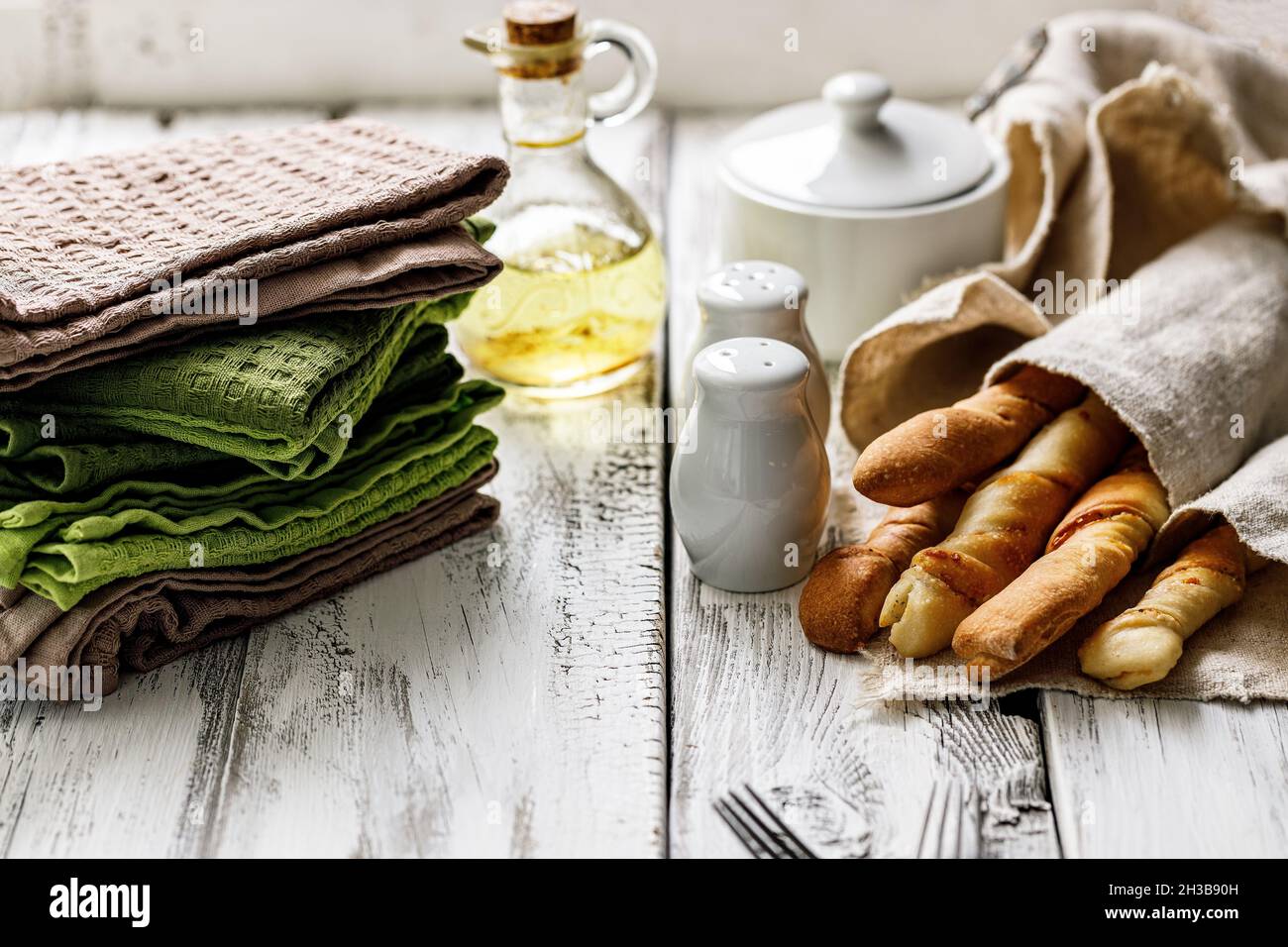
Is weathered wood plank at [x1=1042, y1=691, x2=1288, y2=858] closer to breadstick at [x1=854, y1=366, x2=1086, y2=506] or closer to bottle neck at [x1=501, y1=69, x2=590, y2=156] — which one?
breadstick at [x1=854, y1=366, x2=1086, y2=506]

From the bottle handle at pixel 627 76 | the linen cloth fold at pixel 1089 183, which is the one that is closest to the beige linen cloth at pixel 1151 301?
the linen cloth fold at pixel 1089 183

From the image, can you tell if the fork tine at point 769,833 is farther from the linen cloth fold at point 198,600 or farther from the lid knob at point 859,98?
the lid knob at point 859,98

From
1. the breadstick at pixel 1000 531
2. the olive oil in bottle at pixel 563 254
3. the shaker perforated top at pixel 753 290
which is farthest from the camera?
the olive oil in bottle at pixel 563 254

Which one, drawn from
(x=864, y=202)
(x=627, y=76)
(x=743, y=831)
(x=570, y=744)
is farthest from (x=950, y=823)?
(x=627, y=76)

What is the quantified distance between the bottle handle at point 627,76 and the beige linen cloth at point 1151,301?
26cm

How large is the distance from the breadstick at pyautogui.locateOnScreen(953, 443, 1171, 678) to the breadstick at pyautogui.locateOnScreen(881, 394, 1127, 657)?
13 mm

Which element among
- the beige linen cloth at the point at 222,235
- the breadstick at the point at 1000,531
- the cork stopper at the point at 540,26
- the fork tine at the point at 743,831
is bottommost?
the fork tine at the point at 743,831

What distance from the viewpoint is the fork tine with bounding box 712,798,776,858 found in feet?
2.29

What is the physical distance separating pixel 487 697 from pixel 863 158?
54cm

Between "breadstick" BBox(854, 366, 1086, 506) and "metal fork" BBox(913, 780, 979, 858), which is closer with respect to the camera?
"metal fork" BBox(913, 780, 979, 858)

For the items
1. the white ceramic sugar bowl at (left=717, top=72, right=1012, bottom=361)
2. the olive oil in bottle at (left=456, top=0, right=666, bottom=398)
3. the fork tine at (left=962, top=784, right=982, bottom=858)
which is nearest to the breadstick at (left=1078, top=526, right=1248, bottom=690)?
the fork tine at (left=962, top=784, right=982, bottom=858)

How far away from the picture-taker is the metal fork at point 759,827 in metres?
0.70

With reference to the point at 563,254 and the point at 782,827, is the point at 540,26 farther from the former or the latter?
the point at 782,827
